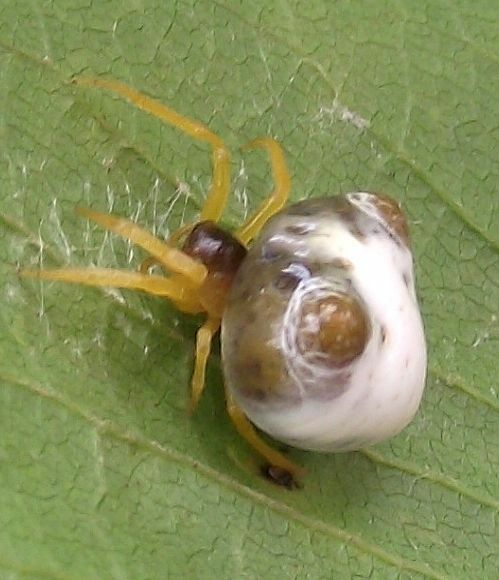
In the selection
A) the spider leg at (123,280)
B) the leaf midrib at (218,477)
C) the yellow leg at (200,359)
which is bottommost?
the leaf midrib at (218,477)

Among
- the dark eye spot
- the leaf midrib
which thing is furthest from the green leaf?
the dark eye spot

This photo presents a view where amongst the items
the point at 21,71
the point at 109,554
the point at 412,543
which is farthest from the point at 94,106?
the point at 412,543

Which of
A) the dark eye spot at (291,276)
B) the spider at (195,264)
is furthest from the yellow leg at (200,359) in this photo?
the dark eye spot at (291,276)

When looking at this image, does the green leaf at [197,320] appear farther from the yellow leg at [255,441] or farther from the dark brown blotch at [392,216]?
the dark brown blotch at [392,216]

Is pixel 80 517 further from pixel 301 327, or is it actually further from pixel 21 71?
pixel 21 71

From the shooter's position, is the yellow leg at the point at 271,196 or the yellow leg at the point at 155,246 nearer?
the yellow leg at the point at 155,246

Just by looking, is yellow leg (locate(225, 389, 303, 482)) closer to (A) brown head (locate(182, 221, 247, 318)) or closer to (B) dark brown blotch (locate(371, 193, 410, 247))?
(A) brown head (locate(182, 221, 247, 318))
